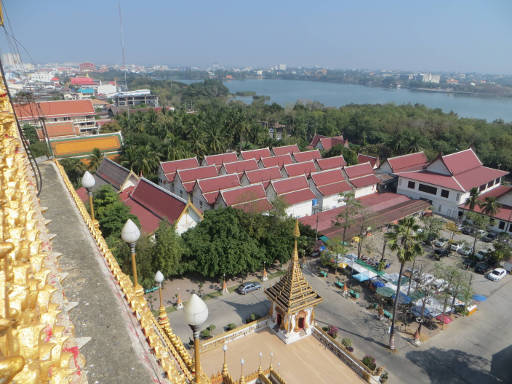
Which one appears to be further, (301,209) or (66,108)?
(66,108)

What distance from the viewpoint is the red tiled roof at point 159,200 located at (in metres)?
22.5

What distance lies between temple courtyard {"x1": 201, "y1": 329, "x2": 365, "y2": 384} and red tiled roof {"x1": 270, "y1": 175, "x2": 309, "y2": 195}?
49.2 ft

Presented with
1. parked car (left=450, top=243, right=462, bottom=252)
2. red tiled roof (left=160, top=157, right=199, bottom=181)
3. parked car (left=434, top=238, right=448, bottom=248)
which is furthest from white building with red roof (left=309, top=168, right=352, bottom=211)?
red tiled roof (left=160, top=157, right=199, bottom=181)

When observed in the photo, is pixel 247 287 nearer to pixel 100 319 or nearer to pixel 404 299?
pixel 404 299

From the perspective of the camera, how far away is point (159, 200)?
2406cm

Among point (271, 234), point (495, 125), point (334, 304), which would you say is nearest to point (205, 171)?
point (271, 234)

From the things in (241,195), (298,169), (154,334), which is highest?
(154,334)

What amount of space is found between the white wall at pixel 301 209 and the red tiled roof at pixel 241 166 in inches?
327

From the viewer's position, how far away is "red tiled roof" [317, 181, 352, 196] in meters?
31.2

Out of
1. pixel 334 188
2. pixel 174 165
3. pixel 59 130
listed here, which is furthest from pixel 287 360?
pixel 59 130

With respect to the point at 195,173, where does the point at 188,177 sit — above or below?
below

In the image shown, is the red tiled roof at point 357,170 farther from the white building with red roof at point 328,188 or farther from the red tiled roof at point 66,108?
the red tiled roof at point 66,108

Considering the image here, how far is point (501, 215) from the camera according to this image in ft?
91.8

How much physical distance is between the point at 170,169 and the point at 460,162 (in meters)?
Result: 27.8
